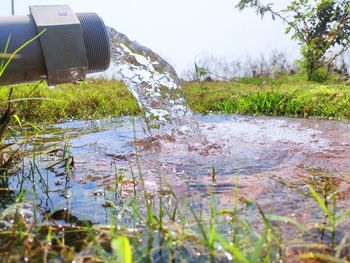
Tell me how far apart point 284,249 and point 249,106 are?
3601mm

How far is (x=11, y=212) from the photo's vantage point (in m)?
1.14

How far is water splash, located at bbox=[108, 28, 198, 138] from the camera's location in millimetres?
2770

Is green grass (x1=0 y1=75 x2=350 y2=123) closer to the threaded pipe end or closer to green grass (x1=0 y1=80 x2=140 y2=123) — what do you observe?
green grass (x1=0 y1=80 x2=140 y2=123)

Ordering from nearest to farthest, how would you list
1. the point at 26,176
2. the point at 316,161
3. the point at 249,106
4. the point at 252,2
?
the point at 26,176, the point at 316,161, the point at 249,106, the point at 252,2

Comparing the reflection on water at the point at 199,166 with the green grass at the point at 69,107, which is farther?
the green grass at the point at 69,107

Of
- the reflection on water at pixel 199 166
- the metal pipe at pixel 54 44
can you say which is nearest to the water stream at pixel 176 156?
the reflection on water at pixel 199 166

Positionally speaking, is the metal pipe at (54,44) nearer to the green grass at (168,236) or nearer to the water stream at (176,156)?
the water stream at (176,156)

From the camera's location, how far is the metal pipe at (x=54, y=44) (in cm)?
169

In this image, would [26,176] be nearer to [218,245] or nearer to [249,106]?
[218,245]

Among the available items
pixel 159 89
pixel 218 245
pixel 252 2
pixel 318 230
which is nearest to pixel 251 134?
pixel 159 89

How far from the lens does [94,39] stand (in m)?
1.84

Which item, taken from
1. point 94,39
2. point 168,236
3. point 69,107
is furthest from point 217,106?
point 168,236

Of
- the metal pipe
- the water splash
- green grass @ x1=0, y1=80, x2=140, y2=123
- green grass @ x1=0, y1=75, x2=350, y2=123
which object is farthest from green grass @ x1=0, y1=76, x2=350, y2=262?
green grass @ x1=0, y1=75, x2=350, y2=123

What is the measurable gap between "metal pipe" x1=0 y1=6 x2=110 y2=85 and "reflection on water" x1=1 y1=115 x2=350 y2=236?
34 cm
